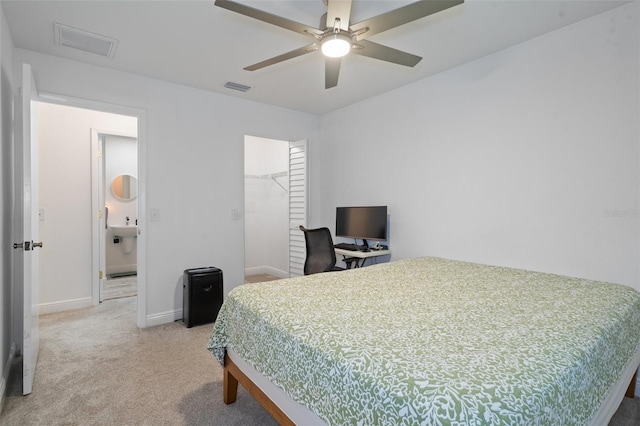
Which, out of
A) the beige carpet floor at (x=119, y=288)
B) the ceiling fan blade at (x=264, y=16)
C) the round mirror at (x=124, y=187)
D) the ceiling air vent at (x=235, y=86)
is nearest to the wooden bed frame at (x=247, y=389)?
the ceiling fan blade at (x=264, y=16)

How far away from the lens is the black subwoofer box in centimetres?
337

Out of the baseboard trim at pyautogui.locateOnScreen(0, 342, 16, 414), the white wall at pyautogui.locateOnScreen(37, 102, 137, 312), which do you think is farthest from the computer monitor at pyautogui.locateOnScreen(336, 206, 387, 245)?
the baseboard trim at pyautogui.locateOnScreen(0, 342, 16, 414)

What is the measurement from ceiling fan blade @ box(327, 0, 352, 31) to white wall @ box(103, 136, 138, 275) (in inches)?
177

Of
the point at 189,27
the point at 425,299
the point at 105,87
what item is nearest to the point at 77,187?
the point at 105,87

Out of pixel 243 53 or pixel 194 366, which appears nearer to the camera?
pixel 194 366

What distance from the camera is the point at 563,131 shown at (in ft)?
8.11

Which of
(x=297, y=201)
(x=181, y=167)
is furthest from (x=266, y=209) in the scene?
(x=181, y=167)

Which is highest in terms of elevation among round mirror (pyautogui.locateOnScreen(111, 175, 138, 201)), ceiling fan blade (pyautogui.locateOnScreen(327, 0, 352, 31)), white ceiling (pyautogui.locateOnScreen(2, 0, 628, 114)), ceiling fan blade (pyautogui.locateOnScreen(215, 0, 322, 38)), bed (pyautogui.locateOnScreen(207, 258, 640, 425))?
white ceiling (pyautogui.locateOnScreen(2, 0, 628, 114))

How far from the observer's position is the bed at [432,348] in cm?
96

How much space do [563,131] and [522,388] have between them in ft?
7.34

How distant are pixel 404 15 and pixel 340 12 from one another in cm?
33

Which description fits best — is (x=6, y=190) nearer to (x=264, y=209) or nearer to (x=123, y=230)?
(x=123, y=230)

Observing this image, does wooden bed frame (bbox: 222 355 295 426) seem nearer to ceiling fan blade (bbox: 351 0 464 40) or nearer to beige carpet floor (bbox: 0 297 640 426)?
beige carpet floor (bbox: 0 297 640 426)

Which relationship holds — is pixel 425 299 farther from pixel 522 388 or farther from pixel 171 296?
pixel 171 296
